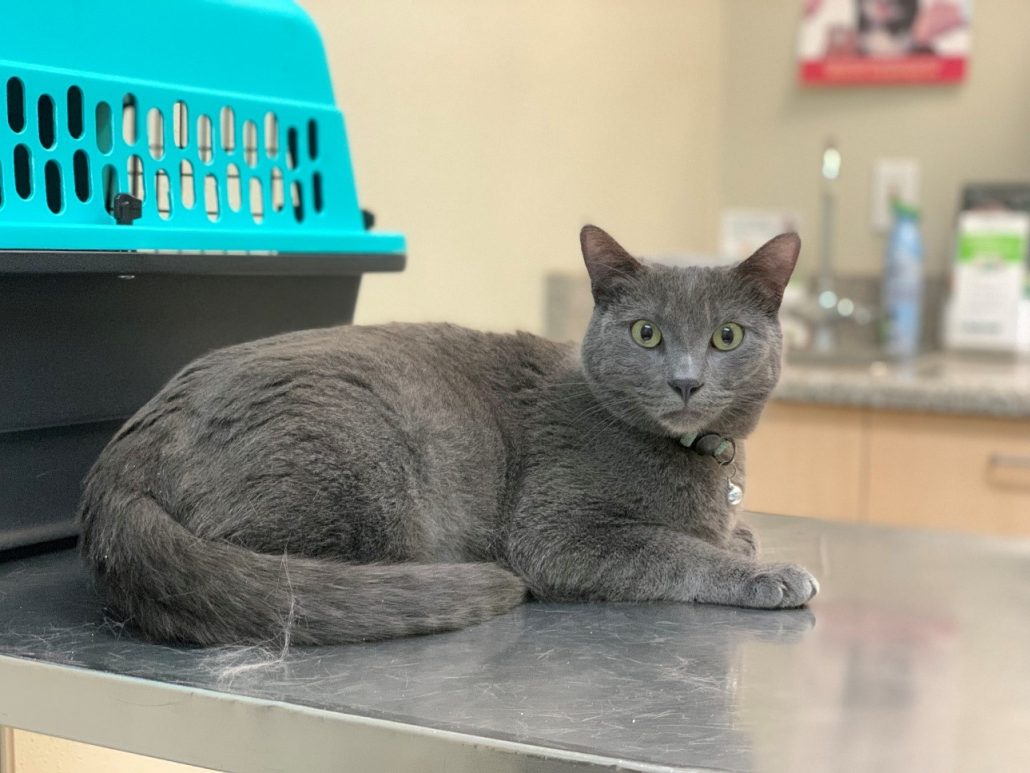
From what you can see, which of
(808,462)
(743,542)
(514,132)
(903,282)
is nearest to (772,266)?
(743,542)

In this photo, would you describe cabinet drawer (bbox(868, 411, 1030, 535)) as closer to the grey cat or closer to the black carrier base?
the grey cat

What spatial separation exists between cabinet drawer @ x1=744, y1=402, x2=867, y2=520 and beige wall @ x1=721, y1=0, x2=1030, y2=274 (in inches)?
34.3

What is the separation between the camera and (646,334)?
1112 millimetres

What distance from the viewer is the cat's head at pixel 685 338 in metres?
1.08

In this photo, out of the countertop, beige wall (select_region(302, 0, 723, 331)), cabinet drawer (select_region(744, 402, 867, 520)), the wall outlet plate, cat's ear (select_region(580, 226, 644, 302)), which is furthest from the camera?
the wall outlet plate

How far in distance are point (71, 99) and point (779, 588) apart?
762 millimetres

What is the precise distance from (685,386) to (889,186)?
7.05 ft

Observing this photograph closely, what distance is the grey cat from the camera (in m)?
0.90

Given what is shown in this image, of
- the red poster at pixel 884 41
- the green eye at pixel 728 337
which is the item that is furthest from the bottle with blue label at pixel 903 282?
the green eye at pixel 728 337

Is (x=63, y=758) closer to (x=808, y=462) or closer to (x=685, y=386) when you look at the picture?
(x=685, y=386)

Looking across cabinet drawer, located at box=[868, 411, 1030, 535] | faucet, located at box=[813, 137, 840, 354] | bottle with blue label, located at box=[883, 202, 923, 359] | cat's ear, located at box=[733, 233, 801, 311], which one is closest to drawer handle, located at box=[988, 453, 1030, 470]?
cabinet drawer, located at box=[868, 411, 1030, 535]

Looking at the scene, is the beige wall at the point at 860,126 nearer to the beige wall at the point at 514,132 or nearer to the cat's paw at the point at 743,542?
the beige wall at the point at 514,132

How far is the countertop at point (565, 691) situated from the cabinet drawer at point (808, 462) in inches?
49.7

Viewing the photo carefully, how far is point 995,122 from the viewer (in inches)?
113
